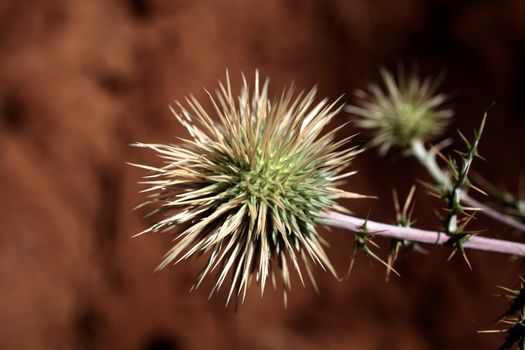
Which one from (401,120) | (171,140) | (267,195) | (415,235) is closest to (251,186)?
(267,195)

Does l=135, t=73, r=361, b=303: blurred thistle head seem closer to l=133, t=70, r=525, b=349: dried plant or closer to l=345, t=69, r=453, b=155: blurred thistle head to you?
l=133, t=70, r=525, b=349: dried plant

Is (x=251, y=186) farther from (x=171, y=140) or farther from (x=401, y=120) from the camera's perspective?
(x=171, y=140)

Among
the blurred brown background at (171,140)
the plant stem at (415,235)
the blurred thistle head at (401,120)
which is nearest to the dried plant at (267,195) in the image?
the plant stem at (415,235)

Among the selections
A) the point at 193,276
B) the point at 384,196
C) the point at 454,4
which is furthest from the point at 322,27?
the point at 193,276

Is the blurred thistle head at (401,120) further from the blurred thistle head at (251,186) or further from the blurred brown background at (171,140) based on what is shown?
the blurred brown background at (171,140)

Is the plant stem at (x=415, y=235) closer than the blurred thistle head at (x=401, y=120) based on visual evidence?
Yes

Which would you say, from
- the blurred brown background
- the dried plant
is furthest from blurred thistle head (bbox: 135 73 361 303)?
the blurred brown background

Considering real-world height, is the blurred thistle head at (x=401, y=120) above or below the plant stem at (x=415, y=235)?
above
